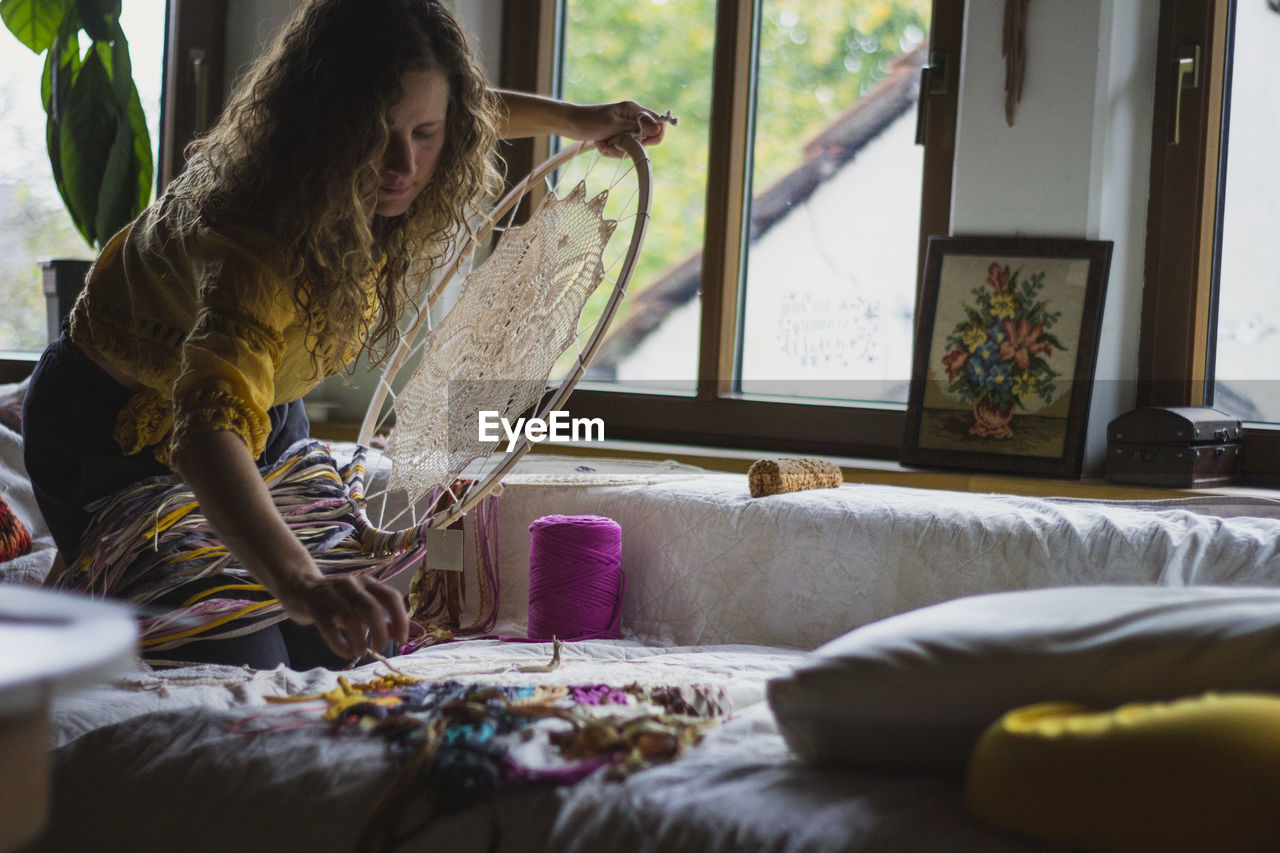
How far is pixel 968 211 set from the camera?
195cm

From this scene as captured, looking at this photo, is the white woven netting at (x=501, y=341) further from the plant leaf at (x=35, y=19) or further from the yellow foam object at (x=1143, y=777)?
the plant leaf at (x=35, y=19)

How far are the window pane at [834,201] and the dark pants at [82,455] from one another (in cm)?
129

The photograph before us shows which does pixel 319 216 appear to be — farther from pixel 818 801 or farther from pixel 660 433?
pixel 660 433

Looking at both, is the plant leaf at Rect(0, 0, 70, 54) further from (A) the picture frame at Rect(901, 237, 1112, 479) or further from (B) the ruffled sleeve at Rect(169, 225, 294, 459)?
(A) the picture frame at Rect(901, 237, 1112, 479)

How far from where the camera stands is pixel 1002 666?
0.69m

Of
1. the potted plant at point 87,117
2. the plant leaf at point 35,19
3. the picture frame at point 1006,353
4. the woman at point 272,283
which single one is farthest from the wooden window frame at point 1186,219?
the plant leaf at point 35,19

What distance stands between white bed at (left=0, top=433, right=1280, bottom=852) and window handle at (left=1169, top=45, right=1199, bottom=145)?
726 millimetres

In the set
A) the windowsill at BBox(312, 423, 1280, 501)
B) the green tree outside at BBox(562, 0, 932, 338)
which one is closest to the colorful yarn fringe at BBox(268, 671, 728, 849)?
the windowsill at BBox(312, 423, 1280, 501)

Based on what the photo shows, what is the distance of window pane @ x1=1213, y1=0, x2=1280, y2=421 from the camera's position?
191 centimetres

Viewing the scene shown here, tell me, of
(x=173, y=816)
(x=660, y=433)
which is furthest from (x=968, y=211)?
(x=173, y=816)

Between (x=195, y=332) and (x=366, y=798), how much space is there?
16.9 inches

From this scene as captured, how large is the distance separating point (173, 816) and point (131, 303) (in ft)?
Answer: 1.80

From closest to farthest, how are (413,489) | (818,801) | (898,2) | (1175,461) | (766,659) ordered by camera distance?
(818,801) → (766,659) → (413,489) → (1175,461) → (898,2)

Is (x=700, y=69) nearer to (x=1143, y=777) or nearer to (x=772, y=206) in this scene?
(x=772, y=206)
